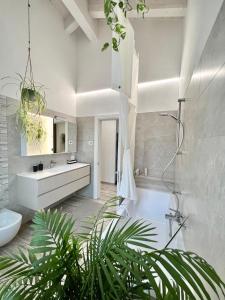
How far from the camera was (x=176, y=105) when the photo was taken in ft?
9.70

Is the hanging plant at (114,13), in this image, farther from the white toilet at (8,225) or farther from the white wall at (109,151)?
the white wall at (109,151)

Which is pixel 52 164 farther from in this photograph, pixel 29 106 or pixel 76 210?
pixel 29 106

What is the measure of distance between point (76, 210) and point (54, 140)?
4.93 ft

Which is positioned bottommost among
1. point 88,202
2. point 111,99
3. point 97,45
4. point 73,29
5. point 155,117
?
point 88,202

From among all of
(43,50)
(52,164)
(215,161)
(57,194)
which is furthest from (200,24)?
(52,164)

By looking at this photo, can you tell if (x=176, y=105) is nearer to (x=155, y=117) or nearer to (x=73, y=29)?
(x=155, y=117)

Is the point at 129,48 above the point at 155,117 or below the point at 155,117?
above

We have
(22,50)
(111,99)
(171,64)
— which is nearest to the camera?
(22,50)

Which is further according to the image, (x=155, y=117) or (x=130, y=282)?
(x=155, y=117)

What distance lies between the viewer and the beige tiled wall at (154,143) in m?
2.98

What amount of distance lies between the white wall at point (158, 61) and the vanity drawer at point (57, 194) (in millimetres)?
2029

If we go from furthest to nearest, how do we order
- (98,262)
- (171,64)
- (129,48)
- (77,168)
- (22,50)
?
(77,168)
(171,64)
(22,50)
(129,48)
(98,262)

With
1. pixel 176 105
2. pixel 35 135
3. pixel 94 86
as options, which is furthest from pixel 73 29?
pixel 176 105

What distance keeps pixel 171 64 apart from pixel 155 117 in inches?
40.0
